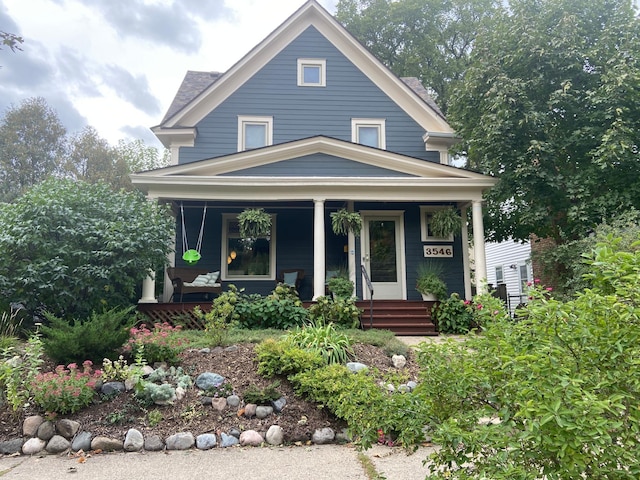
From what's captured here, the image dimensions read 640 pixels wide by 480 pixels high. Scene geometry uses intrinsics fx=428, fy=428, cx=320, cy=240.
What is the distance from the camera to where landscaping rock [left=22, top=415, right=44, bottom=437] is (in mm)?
3951

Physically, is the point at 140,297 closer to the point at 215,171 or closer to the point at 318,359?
the point at 215,171

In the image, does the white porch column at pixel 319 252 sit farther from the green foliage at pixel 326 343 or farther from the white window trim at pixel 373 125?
the white window trim at pixel 373 125

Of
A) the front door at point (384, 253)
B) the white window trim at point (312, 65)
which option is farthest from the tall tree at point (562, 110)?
the white window trim at point (312, 65)

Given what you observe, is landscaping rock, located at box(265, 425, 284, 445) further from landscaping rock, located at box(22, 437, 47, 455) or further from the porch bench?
the porch bench

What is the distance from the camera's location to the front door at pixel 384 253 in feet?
34.4

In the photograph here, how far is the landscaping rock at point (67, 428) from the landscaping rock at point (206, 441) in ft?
3.79

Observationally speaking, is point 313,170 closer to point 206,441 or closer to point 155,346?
point 155,346

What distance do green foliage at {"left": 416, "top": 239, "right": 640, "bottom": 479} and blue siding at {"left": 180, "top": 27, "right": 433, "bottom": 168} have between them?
993 centimetres

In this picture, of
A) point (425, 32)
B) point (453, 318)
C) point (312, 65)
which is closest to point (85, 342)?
point (453, 318)

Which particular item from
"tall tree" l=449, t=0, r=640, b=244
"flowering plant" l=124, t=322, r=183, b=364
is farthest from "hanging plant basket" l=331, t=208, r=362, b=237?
"flowering plant" l=124, t=322, r=183, b=364

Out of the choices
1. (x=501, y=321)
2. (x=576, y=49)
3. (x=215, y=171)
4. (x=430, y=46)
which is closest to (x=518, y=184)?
(x=576, y=49)

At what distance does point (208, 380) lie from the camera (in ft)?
15.5

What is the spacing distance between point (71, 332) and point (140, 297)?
4.09m

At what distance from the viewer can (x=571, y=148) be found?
32.0ft
